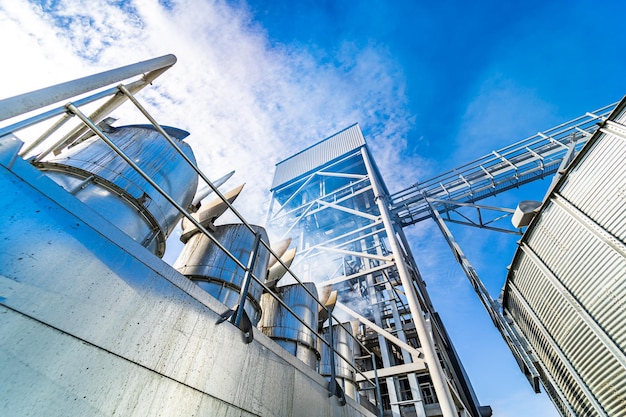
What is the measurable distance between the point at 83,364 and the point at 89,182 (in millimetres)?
2219

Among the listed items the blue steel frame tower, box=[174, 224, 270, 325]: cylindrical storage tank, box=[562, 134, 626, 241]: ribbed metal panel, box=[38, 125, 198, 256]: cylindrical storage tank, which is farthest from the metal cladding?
box=[38, 125, 198, 256]: cylindrical storage tank

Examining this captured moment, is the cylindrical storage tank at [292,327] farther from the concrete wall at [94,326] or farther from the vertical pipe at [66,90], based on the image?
the vertical pipe at [66,90]

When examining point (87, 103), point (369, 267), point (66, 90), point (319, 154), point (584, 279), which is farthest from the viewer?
point (319, 154)

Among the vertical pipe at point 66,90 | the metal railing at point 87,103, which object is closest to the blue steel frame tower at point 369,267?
the metal railing at point 87,103

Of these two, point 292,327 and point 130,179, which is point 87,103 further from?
point 292,327

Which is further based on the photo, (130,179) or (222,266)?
(222,266)

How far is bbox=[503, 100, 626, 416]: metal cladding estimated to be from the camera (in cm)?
441

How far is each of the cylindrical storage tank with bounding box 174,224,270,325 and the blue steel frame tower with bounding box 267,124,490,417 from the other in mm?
3640

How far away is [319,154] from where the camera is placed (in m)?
18.3

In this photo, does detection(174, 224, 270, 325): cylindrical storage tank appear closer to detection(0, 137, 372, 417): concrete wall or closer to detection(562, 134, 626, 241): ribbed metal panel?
detection(0, 137, 372, 417): concrete wall

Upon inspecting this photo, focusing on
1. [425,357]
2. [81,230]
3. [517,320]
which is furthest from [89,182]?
[517,320]

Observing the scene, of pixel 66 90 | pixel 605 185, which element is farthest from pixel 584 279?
pixel 66 90

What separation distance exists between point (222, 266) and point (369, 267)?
28.7 feet

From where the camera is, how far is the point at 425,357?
5223mm
